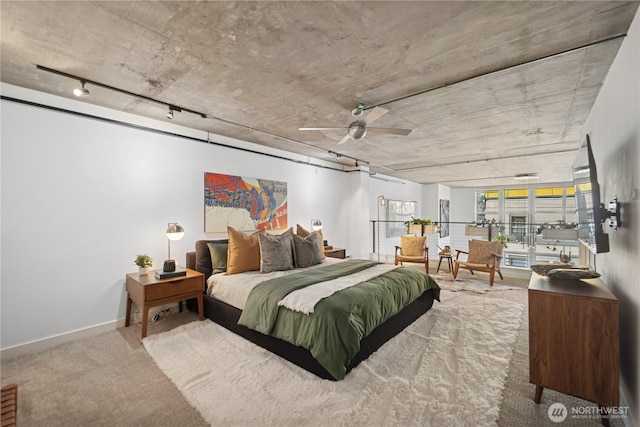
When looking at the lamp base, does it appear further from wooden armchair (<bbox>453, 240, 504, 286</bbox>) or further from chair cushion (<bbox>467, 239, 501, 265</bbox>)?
chair cushion (<bbox>467, 239, 501, 265</bbox>)

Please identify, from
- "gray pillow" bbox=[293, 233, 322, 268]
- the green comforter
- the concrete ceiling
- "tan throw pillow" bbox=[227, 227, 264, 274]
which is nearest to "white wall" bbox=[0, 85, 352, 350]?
the concrete ceiling

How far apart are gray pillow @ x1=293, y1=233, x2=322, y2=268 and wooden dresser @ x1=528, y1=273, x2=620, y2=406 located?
2615 millimetres

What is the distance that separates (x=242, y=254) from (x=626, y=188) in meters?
3.61

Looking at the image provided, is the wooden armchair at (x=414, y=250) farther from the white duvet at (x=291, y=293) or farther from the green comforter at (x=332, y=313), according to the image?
the green comforter at (x=332, y=313)

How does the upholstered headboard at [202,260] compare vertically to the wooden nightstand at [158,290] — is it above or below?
above

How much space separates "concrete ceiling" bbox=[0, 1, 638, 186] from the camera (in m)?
1.72

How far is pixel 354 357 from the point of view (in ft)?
7.75

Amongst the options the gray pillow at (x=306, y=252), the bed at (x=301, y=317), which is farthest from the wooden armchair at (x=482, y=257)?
the gray pillow at (x=306, y=252)

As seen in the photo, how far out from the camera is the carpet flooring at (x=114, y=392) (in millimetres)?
1830

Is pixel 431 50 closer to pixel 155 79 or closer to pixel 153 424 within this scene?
pixel 155 79

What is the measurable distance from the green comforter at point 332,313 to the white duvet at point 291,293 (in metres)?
0.07

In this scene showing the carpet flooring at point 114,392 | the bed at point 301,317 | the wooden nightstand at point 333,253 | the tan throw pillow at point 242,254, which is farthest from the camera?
the wooden nightstand at point 333,253

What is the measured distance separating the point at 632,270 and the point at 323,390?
87.5 inches

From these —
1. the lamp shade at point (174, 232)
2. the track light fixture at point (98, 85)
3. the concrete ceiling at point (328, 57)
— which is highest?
the concrete ceiling at point (328, 57)
